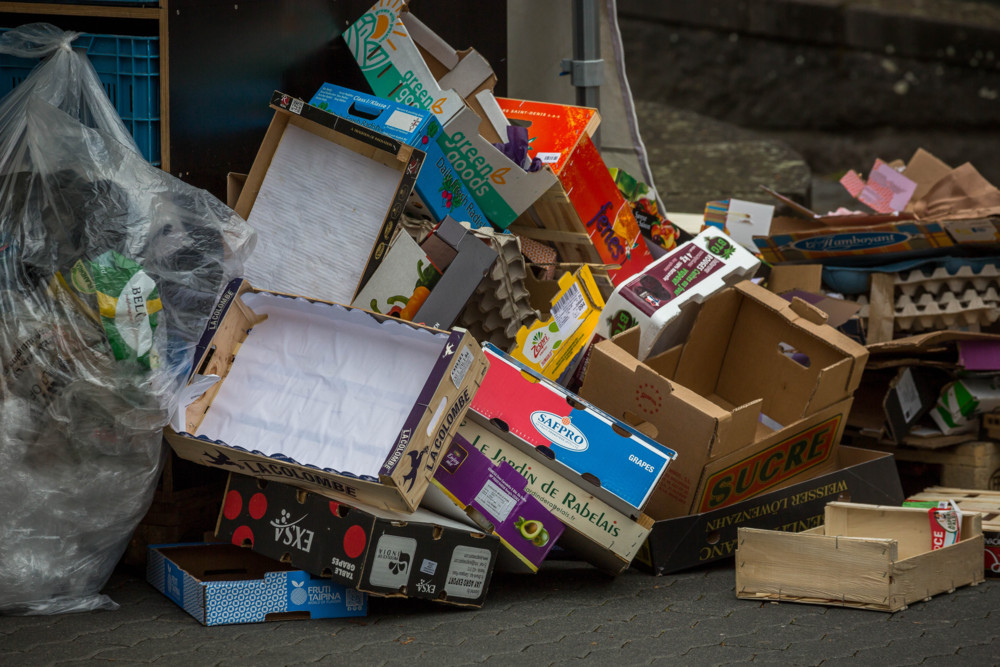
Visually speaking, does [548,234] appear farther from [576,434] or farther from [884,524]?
[884,524]

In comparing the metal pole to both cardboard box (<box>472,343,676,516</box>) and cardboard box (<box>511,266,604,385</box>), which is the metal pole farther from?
cardboard box (<box>472,343,676,516</box>)

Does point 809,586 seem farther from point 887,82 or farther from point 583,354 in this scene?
point 887,82

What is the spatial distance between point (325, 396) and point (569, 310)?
87cm

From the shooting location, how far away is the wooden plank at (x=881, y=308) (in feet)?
11.5

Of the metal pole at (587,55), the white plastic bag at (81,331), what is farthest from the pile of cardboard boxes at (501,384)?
the metal pole at (587,55)

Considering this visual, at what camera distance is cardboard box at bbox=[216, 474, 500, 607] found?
2266mm

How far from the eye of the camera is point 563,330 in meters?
2.99

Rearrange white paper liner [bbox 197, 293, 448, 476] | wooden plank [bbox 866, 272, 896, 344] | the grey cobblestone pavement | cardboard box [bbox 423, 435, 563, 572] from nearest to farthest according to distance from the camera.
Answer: the grey cobblestone pavement → white paper liner [bbox 197, 293, 448, 476] → cardboard box [bbox 423, 435, 563, 572] → wooden plank [bbox 866, 272, 896, 344]

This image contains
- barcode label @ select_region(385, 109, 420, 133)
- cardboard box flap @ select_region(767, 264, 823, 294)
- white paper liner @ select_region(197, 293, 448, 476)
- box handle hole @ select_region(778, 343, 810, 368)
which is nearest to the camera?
white paper liner @ select_region(197, 293, 448, 476)

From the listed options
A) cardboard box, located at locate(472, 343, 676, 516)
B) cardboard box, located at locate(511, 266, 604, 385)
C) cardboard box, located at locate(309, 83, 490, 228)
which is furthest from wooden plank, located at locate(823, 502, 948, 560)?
cardboard box, located at locate(309, 83, 490, 228)

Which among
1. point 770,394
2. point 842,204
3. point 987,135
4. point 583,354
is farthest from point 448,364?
point 987,135

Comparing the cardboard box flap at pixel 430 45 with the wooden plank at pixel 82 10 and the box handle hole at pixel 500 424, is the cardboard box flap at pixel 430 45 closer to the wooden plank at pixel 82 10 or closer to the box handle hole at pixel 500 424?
the wooden plank at pixel 82 10

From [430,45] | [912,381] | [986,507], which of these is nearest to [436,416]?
[430,45]

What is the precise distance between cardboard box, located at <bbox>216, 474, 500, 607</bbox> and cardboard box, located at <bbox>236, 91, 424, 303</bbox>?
64cm
